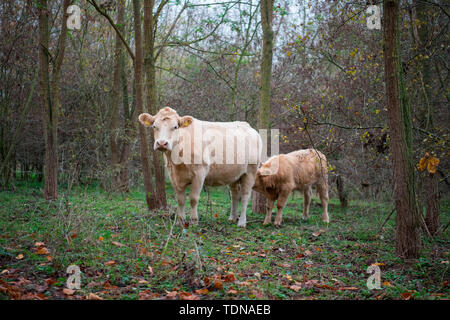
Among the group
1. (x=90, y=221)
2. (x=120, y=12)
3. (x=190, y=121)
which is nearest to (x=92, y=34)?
(x=120, y=12)

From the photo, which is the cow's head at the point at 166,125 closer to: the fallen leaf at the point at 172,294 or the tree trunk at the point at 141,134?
the tree trunk at the point at 141,134

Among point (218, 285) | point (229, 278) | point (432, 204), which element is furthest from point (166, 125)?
point (432, 204)

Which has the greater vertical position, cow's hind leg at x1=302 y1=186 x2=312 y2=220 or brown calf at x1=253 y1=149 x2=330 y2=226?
brown calf at x1=253 y1=149 x2=330 y2=226

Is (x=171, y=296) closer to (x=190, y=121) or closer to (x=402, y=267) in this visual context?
(x=402, y=267)

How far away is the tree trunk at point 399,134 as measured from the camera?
5.69 metres

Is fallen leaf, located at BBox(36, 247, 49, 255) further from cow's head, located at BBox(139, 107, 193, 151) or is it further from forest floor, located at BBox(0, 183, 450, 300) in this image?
cow's head, located at BBox(139, 107, 193, 151)

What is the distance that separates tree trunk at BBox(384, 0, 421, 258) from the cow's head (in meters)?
4.02

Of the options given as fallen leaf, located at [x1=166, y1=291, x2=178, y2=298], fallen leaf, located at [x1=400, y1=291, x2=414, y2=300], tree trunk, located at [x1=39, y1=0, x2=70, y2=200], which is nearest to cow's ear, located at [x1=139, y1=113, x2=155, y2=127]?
tree trunk, located at [x1=39, y1=0, x2=70, y2=200]

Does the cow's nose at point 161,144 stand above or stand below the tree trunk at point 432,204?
above

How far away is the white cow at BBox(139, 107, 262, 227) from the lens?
25.9 feet

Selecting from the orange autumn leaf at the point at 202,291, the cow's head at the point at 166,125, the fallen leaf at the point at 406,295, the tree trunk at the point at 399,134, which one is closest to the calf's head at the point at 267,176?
the cow's head at the point at 166,125

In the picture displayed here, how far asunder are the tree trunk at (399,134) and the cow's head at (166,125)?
4.02 m

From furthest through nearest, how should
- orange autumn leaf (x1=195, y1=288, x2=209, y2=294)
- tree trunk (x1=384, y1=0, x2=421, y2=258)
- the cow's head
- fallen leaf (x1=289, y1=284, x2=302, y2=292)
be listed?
the cow's head
tree trunk (x1=384, y1=0, x2=421, y2=258)
fallen leaf (x1=289, y1=284, x2=302, y2=292)
orange autumn leaf (x1=195, y1=288, x2=209, y2=294)

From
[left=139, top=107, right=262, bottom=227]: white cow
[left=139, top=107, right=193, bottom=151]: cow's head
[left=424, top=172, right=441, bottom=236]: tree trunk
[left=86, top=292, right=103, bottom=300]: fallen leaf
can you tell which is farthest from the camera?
[left=139, top=107, right=262, bottom=227]: white cow
